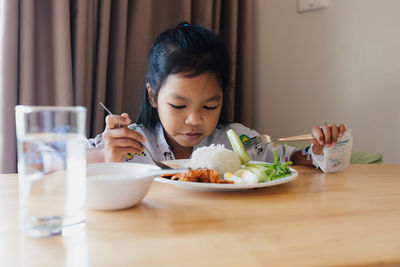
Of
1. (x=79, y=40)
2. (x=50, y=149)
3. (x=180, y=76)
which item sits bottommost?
(x=50, y=149)

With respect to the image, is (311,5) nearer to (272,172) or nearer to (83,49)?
(83,49)

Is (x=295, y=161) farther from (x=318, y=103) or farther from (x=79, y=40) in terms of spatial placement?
(x=79, y=40)

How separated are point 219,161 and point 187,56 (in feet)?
1.93

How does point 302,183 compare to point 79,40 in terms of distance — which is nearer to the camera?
point 302,183

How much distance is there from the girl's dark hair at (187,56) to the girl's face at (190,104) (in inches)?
1.2

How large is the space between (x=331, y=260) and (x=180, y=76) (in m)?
1.00

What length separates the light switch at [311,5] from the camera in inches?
74.1

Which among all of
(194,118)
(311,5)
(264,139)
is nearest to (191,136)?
(194,118)

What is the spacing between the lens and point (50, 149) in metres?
0.45

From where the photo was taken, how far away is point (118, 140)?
1007mm

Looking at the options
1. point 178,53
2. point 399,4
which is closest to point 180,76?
point 178,53

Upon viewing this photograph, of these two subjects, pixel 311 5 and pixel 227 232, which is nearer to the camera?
pixel 227 232

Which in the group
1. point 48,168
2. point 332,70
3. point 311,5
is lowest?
point 48,168

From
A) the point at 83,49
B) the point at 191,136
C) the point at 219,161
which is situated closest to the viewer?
the point at 219,161
